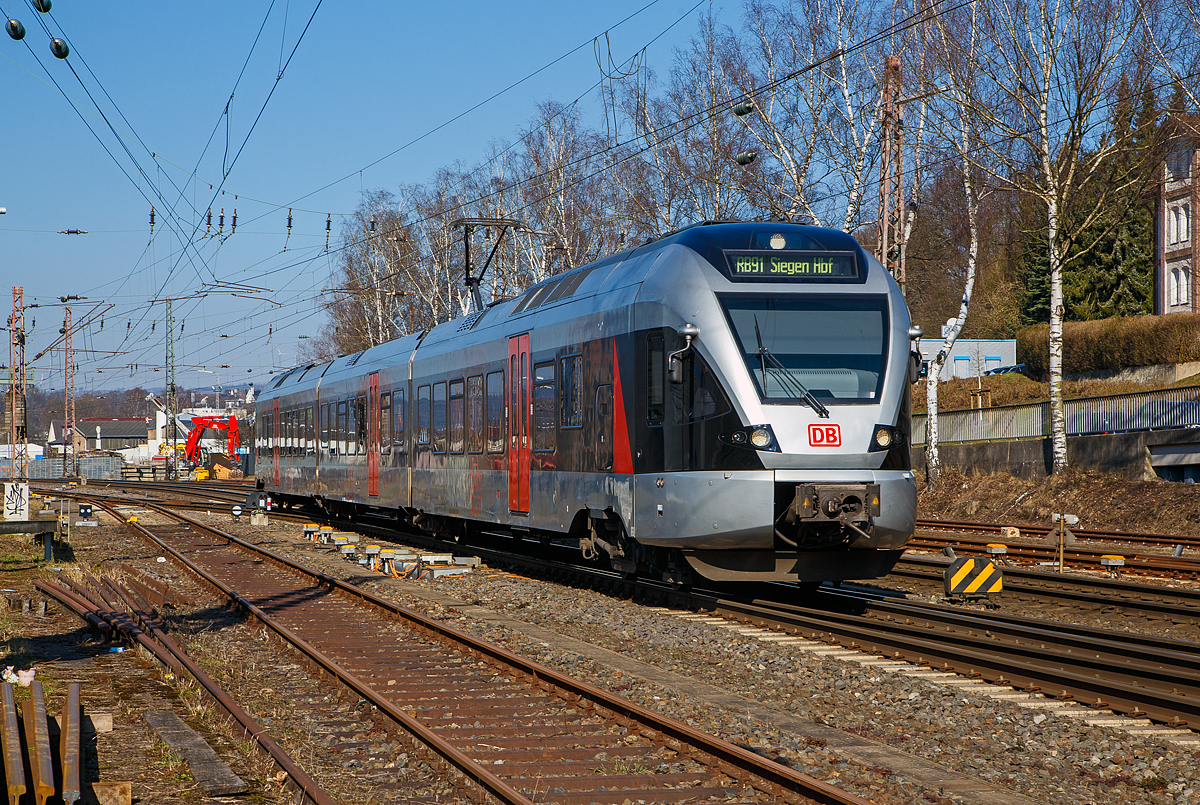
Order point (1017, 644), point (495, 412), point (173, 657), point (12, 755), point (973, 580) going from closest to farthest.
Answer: point (12, 755)
point (1017, 644)
point (173, 657)
point (973, 580)
point (495, 412)

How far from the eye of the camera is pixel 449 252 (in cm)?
4797

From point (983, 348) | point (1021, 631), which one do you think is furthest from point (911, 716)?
point (983, 348)

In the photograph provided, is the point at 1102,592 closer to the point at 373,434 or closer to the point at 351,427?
the point at 373,434

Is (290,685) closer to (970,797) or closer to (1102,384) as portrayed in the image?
(970,797)

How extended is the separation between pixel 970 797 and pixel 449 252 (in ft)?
143

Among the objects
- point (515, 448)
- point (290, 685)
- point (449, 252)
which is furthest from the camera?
point (449, 252)

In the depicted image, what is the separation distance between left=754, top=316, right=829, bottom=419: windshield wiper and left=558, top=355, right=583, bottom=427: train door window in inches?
118

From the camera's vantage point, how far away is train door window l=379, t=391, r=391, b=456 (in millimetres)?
21734

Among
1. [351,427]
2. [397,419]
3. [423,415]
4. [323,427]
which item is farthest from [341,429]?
[423,415]

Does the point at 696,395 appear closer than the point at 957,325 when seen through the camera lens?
Yes

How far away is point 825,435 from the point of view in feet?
36.3

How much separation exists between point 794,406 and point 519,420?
17.6 feet

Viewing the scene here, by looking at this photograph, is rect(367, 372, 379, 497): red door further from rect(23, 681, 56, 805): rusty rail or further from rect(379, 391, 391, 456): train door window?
rect(23, 681, 56, 805): rusty rail

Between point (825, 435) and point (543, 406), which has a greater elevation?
point (543, 406)
